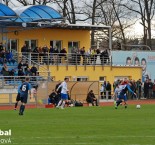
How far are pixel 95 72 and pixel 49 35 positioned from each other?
6.23 m

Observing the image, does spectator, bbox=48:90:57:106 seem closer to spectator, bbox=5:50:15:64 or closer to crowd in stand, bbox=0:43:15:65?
crowd in stand, bbox=0:43:15:65

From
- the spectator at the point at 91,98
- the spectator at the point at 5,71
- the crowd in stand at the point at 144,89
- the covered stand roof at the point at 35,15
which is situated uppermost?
the covered stand roof at the point at 35,15

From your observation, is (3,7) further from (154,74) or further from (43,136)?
(43,136)

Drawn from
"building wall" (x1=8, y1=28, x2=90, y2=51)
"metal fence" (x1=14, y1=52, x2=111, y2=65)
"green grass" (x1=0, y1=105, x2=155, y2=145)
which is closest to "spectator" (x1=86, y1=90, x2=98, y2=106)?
"metal fence" (x1=14, y1=52, x2=111, y2=65)

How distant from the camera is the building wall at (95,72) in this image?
55594mm

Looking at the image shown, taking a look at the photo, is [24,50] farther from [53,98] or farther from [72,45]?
[53,98]

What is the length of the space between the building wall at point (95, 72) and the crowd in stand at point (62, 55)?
0.62m

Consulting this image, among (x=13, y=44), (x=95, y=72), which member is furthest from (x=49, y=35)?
(x=95, y=72)

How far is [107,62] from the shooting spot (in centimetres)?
5888

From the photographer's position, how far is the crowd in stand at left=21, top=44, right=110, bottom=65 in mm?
53112

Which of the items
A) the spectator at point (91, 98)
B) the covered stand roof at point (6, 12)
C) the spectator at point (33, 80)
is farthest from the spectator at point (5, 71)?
the spectator at point (91, 98)

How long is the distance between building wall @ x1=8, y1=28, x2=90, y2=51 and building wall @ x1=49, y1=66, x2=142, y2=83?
5288 millimetres

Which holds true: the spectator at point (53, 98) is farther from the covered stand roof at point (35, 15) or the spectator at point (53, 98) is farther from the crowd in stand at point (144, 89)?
the crowd in stand at point (144, 89)

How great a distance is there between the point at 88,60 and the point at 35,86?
523 inches
